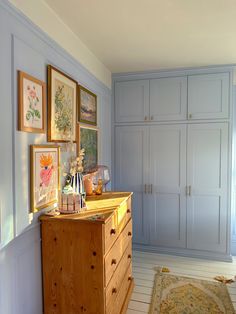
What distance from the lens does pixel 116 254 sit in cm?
182

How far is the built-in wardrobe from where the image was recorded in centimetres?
298

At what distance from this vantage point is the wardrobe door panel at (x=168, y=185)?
3.10 metres

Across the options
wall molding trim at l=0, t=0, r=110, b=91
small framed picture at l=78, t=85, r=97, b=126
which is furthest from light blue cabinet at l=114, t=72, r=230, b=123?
wall molding trim at l=0, t=0, r=110, b=91

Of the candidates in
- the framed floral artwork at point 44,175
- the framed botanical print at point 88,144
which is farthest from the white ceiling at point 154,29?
the framed floral artwork at point 44,175

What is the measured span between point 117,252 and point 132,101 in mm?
2105

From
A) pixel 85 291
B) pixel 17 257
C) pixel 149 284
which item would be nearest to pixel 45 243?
pixel 17 257

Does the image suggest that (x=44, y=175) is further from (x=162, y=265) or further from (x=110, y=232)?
(x=162, y=265)

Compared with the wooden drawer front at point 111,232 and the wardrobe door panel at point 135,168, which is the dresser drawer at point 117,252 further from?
the wardrobe door panel at point 135,168

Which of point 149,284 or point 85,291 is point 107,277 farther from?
point 149,284

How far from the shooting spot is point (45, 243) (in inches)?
64.0

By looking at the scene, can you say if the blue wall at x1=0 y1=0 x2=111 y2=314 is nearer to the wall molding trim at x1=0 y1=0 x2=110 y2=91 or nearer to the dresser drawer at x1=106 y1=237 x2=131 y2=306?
the wall molding trim at x1=0 y1=0 x2=110 y2=91

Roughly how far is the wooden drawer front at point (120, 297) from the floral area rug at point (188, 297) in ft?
0.91

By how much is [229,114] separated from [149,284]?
225cm

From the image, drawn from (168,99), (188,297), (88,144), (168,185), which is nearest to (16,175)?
(88,144)
